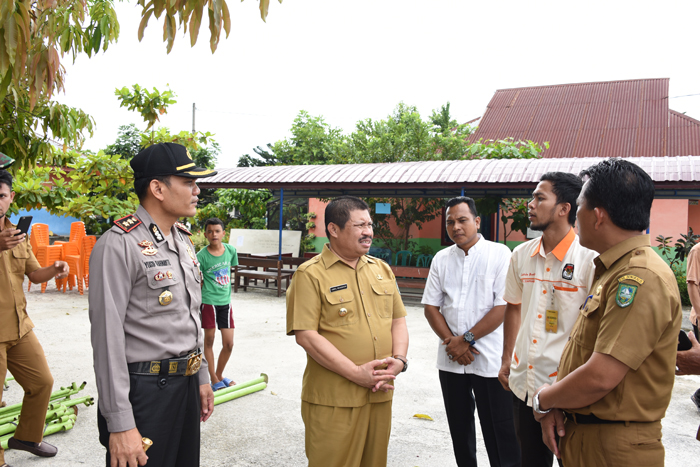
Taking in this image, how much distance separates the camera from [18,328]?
3281 mm

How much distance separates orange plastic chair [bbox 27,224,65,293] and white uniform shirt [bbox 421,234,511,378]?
33.1 feet

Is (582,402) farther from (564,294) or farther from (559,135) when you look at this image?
(559,135)

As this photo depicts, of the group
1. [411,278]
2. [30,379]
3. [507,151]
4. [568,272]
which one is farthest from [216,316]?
[507,151]

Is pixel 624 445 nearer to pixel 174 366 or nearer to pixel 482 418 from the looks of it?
pixel 482 418

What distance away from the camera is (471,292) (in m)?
3.22

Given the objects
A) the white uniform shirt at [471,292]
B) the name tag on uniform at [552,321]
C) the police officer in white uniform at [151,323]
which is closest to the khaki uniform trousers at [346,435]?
the police officer in white uniform at [151,323]

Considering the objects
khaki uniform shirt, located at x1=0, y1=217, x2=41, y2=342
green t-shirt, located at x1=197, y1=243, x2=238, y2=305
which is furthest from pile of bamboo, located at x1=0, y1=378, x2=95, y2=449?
green t-shirt, located at x1=197, y1=243, x2=238, y2=305

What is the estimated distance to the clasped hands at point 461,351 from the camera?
3.03 metres

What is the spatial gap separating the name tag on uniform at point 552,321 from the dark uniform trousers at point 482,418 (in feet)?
2.32

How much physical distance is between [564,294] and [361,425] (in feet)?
3.91

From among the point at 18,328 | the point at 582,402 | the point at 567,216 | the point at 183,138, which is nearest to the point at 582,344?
the point at 582,402

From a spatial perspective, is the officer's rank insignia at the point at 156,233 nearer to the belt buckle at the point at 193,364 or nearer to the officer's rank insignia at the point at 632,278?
the belt buckle at the point at 193,364

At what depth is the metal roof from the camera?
9930 millimetres

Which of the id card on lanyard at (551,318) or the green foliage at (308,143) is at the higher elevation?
the green foliage at (308,143)
